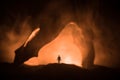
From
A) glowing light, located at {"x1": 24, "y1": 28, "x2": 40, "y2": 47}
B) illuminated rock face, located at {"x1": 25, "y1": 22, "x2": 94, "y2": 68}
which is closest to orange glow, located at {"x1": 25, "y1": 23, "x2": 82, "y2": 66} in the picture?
illuminated rock face, located at {"x1": 25, "y1": 22, "x2": 94, "y2": 68}

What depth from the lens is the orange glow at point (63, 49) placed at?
26.5 ft

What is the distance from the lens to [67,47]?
821 cm

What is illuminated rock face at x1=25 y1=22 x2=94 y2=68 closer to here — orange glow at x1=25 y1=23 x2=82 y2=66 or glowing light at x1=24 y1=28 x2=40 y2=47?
orange glow at x1=25 y1=23 x2=82 y2=66

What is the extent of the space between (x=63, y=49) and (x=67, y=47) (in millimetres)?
109

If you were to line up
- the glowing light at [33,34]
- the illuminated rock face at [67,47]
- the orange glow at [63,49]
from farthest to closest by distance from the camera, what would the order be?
the orange glow at [63,49]
the illuminated rock face at [67,47]
the glowing light at [33,34]

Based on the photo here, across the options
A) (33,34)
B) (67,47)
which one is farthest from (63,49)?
(33,34)

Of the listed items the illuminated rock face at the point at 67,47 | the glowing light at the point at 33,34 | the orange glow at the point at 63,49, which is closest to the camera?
the glowing light at the point at 33,34

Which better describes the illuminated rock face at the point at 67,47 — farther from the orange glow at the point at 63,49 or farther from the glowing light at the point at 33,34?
the glowing light at the point at 33,34

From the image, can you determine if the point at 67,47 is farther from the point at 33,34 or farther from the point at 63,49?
the point at 33,34

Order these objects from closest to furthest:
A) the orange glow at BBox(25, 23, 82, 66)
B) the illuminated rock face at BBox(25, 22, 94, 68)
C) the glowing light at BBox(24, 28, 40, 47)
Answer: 1. the glowing light at BBox(24, 28, 40, 47)
2. the illuminated rock face at BBox(25, 22, 94, 68)
3. the orange glow at BBox(25, 23, 82, 66)

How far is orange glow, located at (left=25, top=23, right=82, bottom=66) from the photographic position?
8.06m

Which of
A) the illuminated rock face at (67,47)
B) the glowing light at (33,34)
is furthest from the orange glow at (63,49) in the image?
the glowing light at (33,34)

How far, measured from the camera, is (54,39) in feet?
26.2

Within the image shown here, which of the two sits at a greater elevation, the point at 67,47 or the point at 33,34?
the point at 33,34
